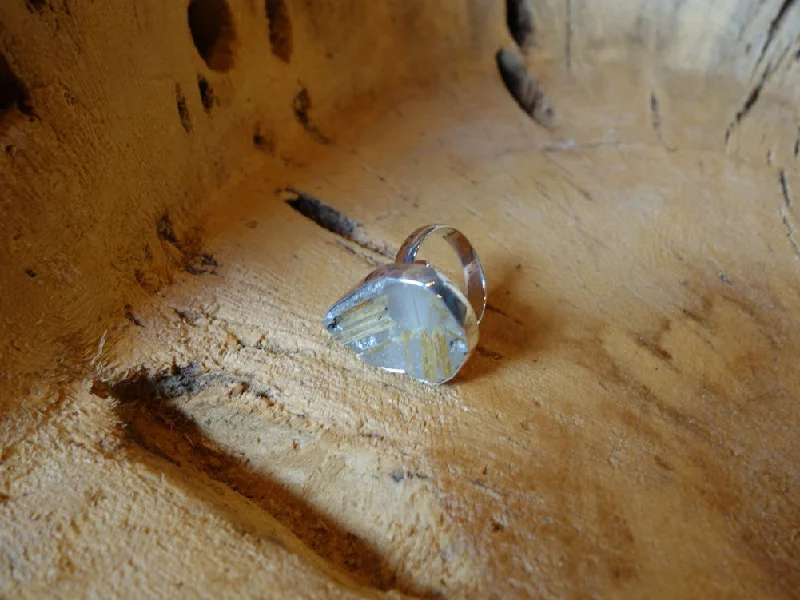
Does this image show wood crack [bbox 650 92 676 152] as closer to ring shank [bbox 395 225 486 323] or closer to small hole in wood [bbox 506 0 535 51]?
small hole in wood [bbox 506 0 535 51]

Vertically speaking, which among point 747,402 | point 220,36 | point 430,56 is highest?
point 220,36

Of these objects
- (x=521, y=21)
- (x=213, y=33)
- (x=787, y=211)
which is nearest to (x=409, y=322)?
(x=213, y=33)

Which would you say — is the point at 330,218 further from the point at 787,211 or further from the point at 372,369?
the point at 787,211

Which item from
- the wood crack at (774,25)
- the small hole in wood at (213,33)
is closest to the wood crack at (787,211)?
the wood crack at (774,25)

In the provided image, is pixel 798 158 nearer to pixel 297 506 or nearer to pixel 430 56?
pixel 430 56

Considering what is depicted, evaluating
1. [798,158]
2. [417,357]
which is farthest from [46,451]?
[798,158]

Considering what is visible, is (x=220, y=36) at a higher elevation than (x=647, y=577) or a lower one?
higher

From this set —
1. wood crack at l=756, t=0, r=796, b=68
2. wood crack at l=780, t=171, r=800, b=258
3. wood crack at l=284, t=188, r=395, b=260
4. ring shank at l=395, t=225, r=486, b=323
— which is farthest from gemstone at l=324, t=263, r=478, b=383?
wood crack at l=756, t=0, r=796, b=68

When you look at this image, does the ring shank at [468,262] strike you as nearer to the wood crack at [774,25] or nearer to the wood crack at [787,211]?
the wood crack at [787,211]
